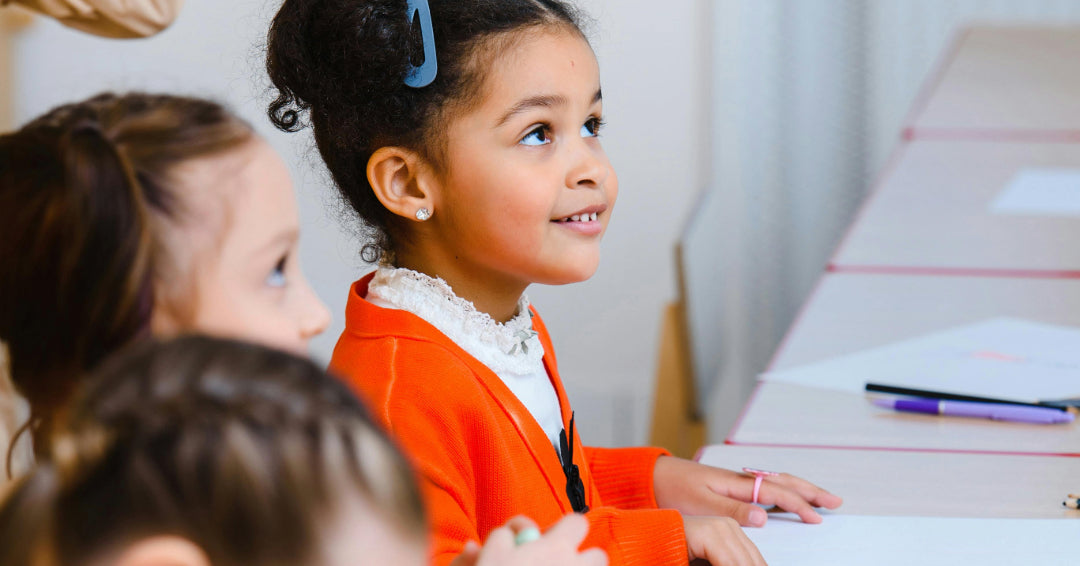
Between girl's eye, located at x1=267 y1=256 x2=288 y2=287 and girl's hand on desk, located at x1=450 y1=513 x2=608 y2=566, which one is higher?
girl's eye, located at x1=267 y1=256 x2=288 y2=287

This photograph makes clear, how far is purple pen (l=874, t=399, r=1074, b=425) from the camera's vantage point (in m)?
1.07

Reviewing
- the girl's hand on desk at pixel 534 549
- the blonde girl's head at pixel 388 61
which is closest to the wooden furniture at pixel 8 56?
the blonde girl's head at pixel 388 61

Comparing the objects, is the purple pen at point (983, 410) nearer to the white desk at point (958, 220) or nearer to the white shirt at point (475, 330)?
the white shirt at point (475, 330)

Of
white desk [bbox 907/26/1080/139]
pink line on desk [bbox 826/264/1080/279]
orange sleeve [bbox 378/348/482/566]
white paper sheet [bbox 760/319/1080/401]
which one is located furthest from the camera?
white desk [bbox 907/26/1080/139]

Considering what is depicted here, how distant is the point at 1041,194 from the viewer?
184 cm

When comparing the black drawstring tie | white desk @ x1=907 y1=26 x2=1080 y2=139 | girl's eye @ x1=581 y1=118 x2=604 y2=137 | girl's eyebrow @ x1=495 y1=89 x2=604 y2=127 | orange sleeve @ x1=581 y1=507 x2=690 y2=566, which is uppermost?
white desk @ x1=907 y1=26 x2=1080 y2=139

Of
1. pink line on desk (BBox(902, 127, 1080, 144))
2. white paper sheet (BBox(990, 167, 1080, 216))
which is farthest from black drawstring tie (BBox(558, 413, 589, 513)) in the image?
pink line on desk (BBox(902, 127, 1080, 144))

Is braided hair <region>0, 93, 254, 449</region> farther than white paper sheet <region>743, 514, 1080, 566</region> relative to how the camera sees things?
No

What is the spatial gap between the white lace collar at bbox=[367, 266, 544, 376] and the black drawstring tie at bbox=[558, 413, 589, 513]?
64 millimetres

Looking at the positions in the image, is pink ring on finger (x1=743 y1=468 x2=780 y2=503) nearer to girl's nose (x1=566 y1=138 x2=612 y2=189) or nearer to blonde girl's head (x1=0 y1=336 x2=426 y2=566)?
girl's nose (x1=566 y1=138 x2=612 y2=189)

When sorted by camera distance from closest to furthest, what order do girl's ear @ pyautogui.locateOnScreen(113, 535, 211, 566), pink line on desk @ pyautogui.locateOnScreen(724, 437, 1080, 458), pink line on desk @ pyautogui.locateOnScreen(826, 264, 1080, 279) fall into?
girl's ear @ pyautogui.locateOnScreen(113, 535, 211, 566) < pink line on desk @ pyautogui.locateOnScreen(724, 437, 1080, 458) < pink line on desk @ pyautogui.locateOnScreen(826, 264, 1080, 279)

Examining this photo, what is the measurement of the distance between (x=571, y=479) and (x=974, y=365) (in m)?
0.51

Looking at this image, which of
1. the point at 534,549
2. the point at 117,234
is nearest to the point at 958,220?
the point at 534,549

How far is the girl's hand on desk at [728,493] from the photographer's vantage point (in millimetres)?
898
